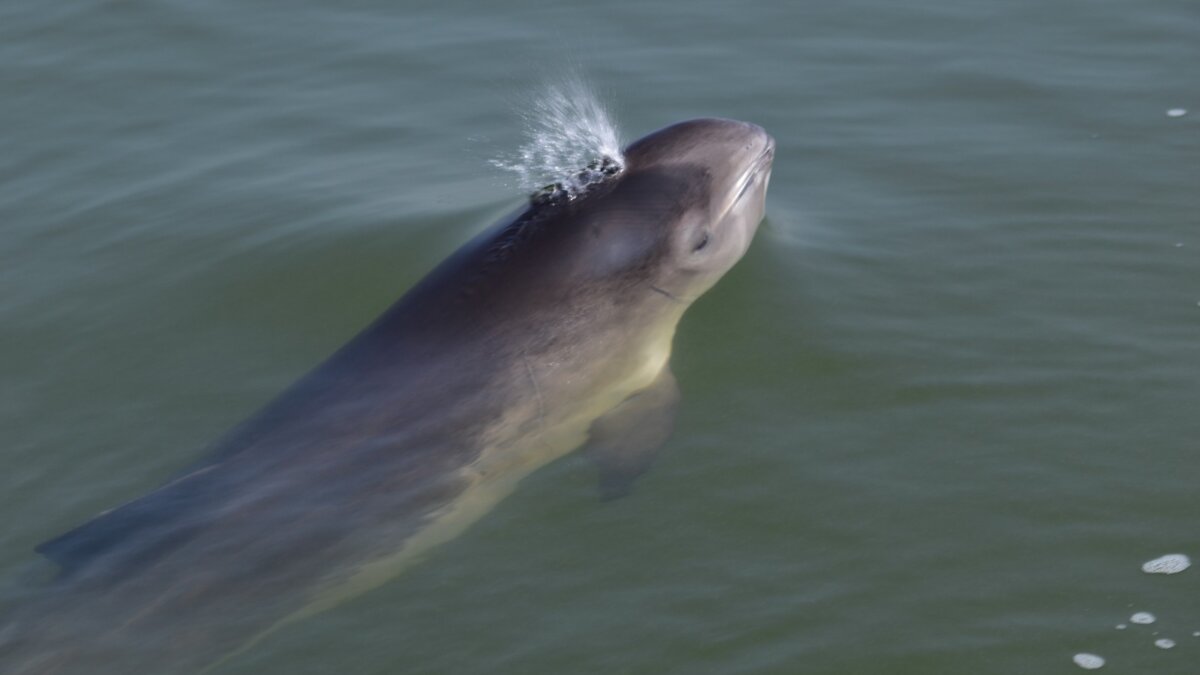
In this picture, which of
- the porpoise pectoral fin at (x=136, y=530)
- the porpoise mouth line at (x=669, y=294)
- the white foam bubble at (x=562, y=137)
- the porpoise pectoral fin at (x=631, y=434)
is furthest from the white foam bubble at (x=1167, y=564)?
the porpoise pectoral fin at (x=136, y=530)

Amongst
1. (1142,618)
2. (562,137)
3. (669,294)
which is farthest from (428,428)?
(1142,618)

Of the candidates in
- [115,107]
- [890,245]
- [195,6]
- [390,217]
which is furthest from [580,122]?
[195,6]

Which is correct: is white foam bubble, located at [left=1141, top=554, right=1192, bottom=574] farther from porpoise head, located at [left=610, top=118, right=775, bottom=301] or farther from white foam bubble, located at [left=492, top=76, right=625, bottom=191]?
white foam bubble, located at [left=492, top=76, right=625, bottom=191]

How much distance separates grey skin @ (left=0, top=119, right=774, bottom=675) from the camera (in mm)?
7465

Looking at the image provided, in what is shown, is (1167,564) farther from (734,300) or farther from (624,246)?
(624,246)

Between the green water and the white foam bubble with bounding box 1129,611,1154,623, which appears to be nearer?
the white foam bubble with bounding box 1129,611,1154,623

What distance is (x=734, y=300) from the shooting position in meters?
10.2

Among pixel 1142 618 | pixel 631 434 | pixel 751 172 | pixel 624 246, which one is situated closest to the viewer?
pixel 1142 618

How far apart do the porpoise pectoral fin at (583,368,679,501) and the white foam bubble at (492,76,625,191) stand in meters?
1.45

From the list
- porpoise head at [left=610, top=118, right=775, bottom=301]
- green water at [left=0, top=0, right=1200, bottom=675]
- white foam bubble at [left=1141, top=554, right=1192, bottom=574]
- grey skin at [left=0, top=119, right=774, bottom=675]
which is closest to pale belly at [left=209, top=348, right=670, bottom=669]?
grey skin at [left=0, top=119, right=774, bottom=675]

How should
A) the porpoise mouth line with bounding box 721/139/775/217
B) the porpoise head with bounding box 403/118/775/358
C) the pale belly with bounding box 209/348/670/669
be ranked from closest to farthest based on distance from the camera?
the pale belly with bounding box 209/348/670/669 → the porpoise head with bounding box 403/118/775/358 → the porpoise mouth line with bounding box 721/139/775/217

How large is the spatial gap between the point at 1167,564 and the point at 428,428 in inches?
149

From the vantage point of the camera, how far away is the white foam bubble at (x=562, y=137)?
10328 mm

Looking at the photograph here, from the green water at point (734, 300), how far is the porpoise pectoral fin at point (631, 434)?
126mm
